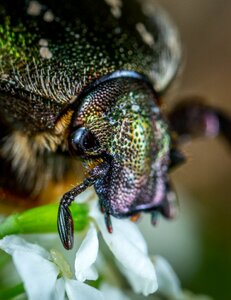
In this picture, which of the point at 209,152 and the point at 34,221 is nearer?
the point at 34,221

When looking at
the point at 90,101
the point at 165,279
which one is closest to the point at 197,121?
the point at 165,279

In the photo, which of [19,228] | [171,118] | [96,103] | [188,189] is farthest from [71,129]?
[188,189]

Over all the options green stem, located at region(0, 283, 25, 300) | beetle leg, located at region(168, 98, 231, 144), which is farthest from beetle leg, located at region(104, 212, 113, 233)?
beetle leg, located at region(168, 98, 231, 144)

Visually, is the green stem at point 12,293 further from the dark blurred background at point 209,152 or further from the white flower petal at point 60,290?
the dark blurred background at point 209,152

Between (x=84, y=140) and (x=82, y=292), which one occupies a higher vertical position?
(x=84, y=140)

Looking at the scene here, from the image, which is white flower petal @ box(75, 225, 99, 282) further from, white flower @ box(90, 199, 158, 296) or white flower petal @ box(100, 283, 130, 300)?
white flower petal @ box(100, 283, 130, 300)

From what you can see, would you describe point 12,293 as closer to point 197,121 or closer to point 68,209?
point 68,209
